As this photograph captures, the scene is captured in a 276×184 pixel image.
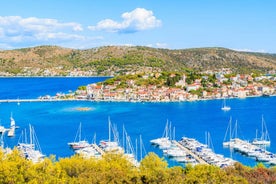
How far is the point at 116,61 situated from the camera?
145250mm

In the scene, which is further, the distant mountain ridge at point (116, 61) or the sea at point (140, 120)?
the distant mountain ridge at point (116, 61)

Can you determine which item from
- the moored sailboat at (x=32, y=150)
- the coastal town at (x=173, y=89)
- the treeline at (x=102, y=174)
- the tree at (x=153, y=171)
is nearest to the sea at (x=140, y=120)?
the moored sailboat at (x=32, y=150)

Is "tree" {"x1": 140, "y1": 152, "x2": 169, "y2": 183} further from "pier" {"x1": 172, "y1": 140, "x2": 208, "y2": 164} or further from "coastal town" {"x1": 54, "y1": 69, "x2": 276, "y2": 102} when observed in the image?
"coastal town" {"x1": 54, "y1": 69, "x2": 276, "y2": 102}

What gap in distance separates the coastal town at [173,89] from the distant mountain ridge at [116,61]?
4303cm

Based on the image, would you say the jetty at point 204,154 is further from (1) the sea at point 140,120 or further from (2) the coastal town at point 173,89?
(2) the coastal town at point 173,89

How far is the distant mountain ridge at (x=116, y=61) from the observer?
465 ft

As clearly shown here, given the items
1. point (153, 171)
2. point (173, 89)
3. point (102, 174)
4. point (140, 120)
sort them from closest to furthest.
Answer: point (102, 174) < point (153, 171) < point (140, 120) < point (173, 89)

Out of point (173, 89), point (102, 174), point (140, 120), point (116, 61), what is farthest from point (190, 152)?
point (116, 61)

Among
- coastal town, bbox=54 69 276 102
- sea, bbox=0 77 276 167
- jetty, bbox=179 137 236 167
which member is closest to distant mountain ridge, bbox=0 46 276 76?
coastal town, bbox=54 69 276 102

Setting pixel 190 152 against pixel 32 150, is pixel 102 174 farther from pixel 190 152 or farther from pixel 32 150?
pixel 32 150

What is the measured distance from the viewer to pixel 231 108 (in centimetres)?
6606

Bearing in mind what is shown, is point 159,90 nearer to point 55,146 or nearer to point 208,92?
point 208,92

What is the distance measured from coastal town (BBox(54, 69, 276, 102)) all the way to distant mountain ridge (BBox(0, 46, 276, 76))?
43.0 m

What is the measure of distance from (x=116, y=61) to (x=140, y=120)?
9265 centimetres
